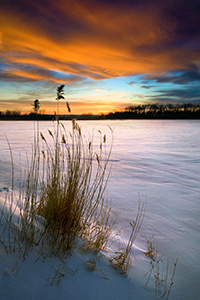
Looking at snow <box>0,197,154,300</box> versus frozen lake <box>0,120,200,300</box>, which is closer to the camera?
snow <box>0,197,154,300</box>

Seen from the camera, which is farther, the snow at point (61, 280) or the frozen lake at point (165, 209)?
the frozen lake at point (165, 209)

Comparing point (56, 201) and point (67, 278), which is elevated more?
point (56, 201)

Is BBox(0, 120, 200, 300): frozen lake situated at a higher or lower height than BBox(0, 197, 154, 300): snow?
lower

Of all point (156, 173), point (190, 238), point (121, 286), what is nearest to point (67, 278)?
point (121, 286)

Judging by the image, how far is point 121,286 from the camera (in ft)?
4.66

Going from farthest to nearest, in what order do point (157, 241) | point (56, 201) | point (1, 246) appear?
point (157, 241), point (56, 201), point (1, 246)

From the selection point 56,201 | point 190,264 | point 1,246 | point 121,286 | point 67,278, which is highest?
point 56,201

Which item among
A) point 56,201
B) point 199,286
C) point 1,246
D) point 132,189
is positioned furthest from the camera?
point 132,189

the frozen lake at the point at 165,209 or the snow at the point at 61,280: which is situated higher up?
the snow at the point at 61,280

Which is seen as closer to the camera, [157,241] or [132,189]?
[157,241]

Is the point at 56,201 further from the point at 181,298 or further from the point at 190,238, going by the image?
the point at 190,238

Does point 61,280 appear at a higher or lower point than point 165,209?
higher

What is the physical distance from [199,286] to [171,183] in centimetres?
275

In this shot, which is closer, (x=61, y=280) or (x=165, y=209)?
(x=61, y=280)
